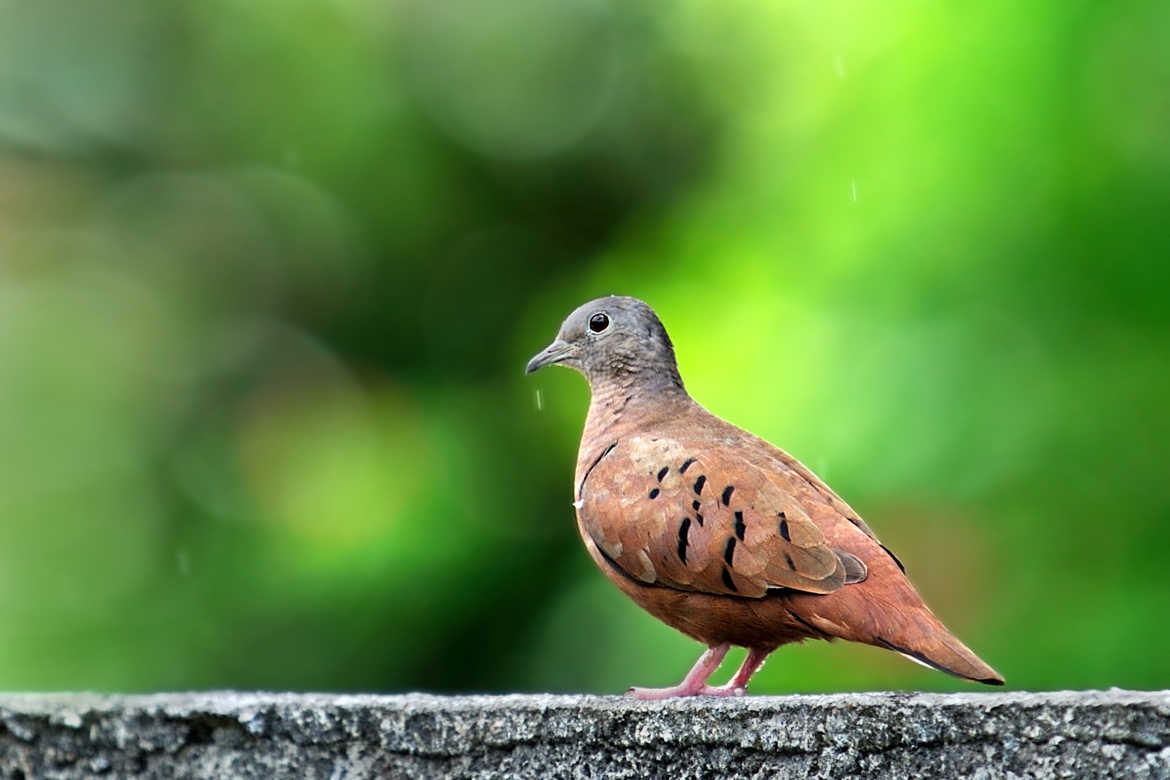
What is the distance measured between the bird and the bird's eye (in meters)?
0.42

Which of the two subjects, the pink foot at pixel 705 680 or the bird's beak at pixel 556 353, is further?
the bird's beak at pixel 556 353

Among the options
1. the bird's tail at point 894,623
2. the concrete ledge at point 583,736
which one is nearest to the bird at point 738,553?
the bird's tail at point 894,623

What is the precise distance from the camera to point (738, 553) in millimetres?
2477

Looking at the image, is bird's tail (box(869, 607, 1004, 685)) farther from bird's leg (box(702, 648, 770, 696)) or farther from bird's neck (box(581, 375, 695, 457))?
bird's neck (box(581, 375, 695, 457))

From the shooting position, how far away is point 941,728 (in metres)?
1.92

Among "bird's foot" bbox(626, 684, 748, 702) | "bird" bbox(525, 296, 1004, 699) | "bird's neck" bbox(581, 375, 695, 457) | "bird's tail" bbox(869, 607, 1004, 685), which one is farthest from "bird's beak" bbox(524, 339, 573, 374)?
"bird's tail" bbox(869, 607, 1004, 685)

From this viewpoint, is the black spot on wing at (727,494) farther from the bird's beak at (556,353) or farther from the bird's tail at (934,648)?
the bird's beak at (556,353)

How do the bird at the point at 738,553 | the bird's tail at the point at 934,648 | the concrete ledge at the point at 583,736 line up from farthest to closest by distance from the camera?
the bird at the point at 738,553 < the bird's tail at the point at 934,648 < the concrete ledge at the point at 583,736

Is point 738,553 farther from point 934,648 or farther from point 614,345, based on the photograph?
point 614,345

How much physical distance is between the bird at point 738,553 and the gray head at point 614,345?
0.30 meters

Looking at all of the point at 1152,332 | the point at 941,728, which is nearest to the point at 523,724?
the point at 941,728

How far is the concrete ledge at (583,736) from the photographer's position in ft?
6.07

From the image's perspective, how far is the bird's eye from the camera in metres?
3.31

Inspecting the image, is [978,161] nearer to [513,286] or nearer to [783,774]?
[513,286]
